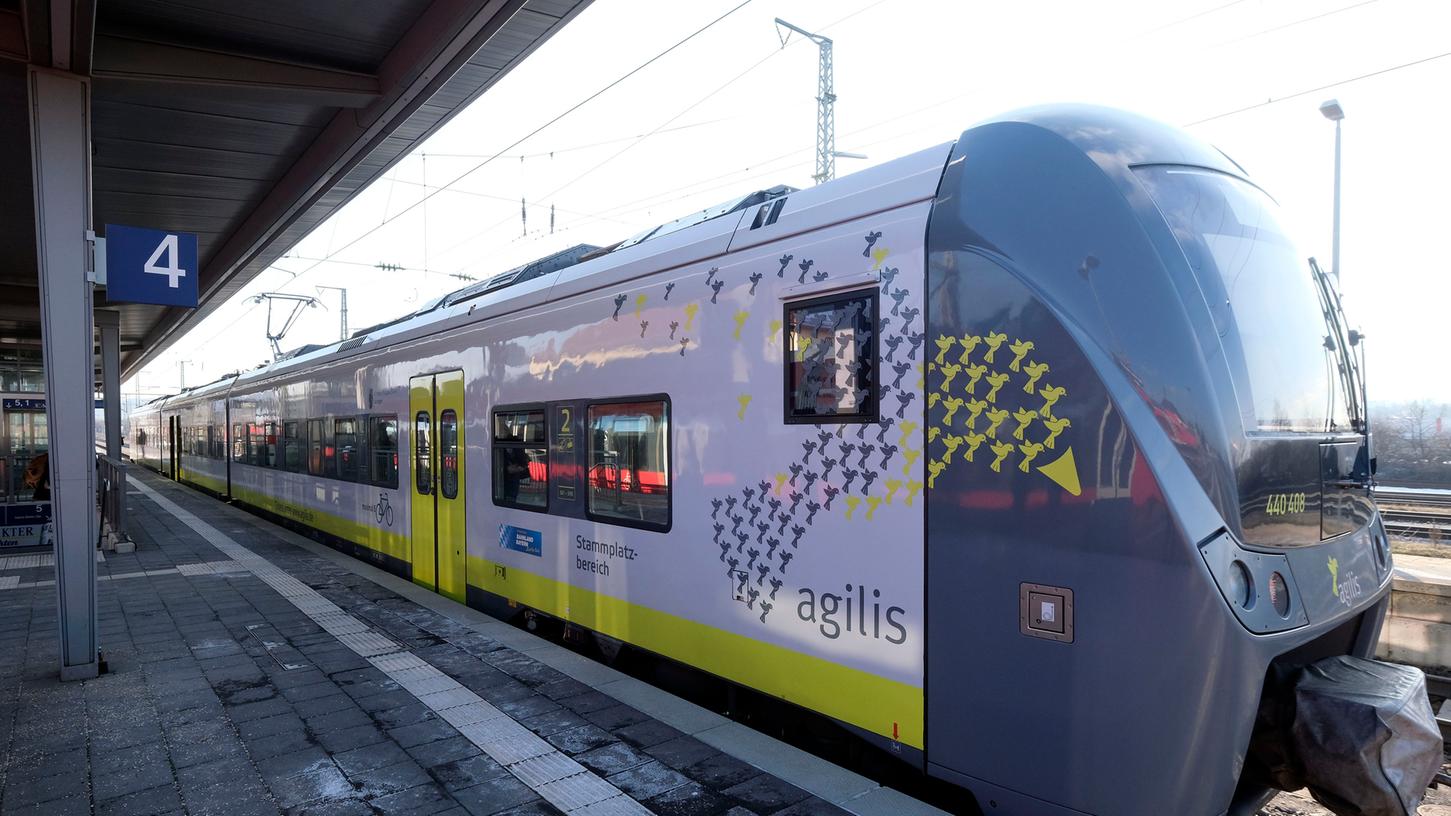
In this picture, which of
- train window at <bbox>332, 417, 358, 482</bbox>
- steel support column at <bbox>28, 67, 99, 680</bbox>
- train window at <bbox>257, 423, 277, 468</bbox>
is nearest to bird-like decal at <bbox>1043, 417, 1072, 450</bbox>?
steel support column at <bbox>28, 67, 99, 680</bbox>

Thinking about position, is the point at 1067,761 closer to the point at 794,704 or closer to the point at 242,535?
the point at 794,704

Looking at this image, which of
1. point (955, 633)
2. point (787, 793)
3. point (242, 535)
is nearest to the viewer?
point (955, 633)

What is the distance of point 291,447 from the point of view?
→ 1354 cm

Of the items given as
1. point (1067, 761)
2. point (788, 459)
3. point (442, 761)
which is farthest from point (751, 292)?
point (442, 761)

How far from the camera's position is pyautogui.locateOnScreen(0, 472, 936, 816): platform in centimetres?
381

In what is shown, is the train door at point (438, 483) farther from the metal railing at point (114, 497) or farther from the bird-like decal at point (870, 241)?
the metal railing at point (114, 497)

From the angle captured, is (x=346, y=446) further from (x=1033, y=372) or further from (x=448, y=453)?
(x=1033, y=372)

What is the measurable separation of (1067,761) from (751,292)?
8.44 feet

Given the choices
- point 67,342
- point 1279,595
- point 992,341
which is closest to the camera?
point 1279,595

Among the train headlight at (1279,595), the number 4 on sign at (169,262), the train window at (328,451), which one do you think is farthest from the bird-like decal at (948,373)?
the train window at (328,451)

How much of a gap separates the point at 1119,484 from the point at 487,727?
358 centimetres

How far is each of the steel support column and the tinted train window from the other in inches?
189

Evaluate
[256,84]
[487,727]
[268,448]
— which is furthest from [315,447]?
[487,727]

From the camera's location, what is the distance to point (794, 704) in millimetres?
4156
